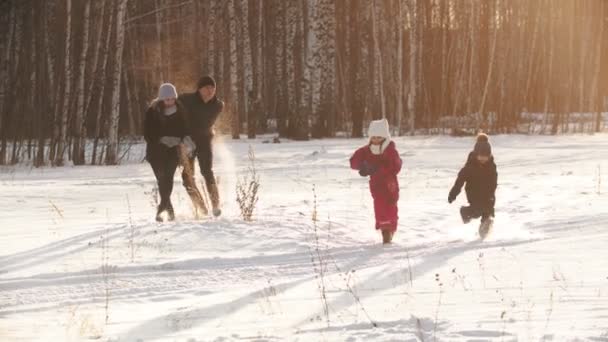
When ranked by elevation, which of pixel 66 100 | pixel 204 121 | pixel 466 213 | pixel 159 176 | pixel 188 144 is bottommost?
pixel 466 213

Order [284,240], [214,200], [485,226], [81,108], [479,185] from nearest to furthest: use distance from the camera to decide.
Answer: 1. [284,240]
2. [485,226]
3. [479,185]
4. [214,200]
5. [81,108]

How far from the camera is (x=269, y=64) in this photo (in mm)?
39188

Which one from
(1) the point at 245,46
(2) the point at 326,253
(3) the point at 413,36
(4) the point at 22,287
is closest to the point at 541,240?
(2) the point at 326,253

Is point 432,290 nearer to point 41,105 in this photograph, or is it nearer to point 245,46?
point 41,105

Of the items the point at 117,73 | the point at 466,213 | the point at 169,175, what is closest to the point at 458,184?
the point at 466,213

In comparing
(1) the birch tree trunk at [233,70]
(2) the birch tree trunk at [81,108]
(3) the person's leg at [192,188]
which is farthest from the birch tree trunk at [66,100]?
(3) the person's leg at [192,188]

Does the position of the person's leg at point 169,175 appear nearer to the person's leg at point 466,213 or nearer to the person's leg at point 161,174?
the person's leg at point 161,174

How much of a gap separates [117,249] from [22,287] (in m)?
1.42

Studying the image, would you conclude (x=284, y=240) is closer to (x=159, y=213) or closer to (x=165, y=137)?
(x=159, y=213)

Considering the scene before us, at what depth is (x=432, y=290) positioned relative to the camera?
567 cm

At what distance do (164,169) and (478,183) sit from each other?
3.46 meters

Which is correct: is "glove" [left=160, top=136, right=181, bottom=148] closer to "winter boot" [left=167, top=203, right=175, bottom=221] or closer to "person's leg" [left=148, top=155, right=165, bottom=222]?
"person's leg" [left=148, top=155, right=165, bottom=222]

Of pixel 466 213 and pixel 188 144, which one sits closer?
pixel 466 213

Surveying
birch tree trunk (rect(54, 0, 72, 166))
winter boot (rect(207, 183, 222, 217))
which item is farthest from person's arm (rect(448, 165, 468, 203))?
birch tree trunk (rect(54, 0, 72, 166))
